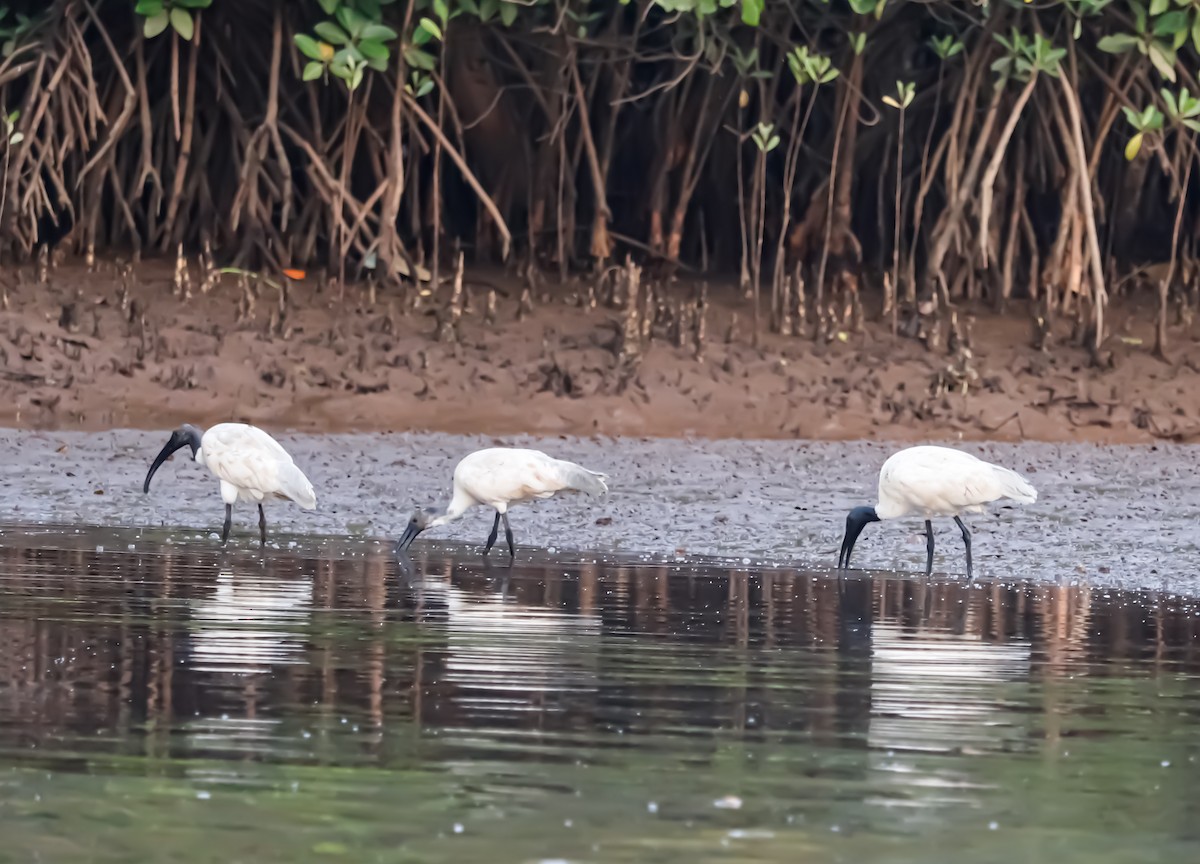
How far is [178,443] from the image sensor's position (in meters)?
12.9

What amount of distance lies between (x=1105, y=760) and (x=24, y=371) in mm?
10081

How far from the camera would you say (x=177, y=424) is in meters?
14.7

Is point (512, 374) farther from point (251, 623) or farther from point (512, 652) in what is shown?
point (512, 652)

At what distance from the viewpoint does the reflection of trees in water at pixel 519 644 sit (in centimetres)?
650

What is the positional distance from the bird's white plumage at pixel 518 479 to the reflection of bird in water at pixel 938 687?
2859 millimetres

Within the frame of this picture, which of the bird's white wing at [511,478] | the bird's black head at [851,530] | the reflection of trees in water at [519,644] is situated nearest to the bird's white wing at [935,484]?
the bird's black head at [851,530]

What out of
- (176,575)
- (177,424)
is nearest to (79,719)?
(176,575)

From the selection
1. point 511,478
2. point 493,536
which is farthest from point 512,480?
point 493,536

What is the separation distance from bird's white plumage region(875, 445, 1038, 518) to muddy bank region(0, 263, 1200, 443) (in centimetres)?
379

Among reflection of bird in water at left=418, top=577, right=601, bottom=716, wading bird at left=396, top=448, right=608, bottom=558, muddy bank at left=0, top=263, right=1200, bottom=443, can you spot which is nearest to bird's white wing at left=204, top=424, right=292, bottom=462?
wading bird at left=396, top=448, right=608, bottom=558

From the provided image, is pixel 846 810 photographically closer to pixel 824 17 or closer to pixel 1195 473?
pixel 1195 473

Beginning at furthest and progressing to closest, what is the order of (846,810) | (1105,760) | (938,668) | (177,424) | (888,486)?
(177,424), (888,486), (938,668), (1105,760), (846,810)

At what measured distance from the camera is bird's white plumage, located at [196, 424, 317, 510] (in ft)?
37.5

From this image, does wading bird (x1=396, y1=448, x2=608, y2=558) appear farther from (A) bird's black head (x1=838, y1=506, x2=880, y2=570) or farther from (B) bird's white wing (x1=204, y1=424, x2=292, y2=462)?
(A) bird's black head (x1=838, y1=506, x2=880, y2=570)
